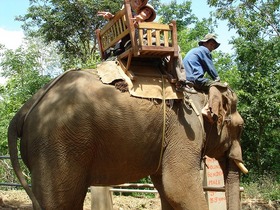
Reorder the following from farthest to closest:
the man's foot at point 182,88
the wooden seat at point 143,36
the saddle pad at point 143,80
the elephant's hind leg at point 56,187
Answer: the man's foot at point 182,88 → the saddle pad at point 143,80 → the wooden seat at point 143,36 → the elephant's hind leg at point 56,187

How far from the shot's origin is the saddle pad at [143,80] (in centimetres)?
398

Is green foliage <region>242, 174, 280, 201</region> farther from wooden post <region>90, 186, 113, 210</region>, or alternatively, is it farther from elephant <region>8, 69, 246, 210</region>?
elephant <region>8, 69, 246, 210</region>

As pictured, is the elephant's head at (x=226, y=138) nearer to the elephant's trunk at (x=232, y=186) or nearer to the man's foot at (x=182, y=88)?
the elephant's trunk at (x=232, y=186)

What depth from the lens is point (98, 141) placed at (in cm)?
380

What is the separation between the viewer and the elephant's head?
4605 millimetres


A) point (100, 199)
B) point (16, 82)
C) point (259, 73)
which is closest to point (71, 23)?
point (16, 82)

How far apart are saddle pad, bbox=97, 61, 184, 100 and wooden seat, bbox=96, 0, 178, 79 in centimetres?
11

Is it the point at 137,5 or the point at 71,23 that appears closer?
the point at 137,5

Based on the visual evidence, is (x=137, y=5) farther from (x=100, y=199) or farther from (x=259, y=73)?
(x=259, y=73)

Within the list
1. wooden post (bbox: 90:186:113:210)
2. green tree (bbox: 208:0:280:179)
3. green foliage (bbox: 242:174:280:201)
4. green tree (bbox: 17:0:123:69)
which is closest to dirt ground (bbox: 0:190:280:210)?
green foliage (bbox: 242:174:280:201)

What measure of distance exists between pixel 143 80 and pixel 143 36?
41 centimetres

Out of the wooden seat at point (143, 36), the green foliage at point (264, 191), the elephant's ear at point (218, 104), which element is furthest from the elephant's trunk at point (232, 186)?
the green foliage at point (264, 191)

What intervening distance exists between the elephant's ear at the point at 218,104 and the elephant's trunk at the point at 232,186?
60 centimetres

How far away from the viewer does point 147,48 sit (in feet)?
12.7
